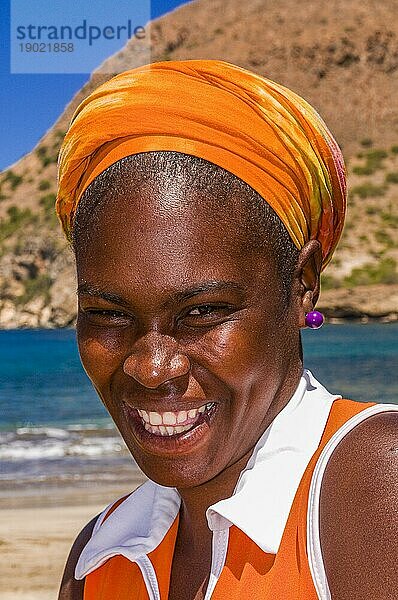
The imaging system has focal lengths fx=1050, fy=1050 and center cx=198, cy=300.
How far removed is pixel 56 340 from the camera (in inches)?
1790

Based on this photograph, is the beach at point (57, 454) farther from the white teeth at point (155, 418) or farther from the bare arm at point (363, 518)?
the bare arm at point (363, 518)

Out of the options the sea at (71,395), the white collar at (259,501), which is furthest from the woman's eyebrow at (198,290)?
Answer: the sea at (71,395)

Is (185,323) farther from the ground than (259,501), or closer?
farther from the ground

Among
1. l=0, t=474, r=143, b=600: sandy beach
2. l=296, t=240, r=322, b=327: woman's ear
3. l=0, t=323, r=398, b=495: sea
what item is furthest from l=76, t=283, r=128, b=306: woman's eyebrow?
l=0, t=323, r=398, b=495: sea

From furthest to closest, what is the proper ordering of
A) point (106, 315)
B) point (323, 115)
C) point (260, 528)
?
point (323, 115)
point (106, 315)
point (260, 528)

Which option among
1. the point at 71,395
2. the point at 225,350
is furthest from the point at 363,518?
the point at 71,395

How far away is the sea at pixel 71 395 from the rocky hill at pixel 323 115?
5.14 m

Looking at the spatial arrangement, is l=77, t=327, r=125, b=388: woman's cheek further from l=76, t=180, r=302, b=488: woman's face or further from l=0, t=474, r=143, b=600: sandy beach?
l=0, t=474, r=143, b=600: sandy beach

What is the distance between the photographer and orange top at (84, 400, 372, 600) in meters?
1.34

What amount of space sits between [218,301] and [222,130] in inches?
9.5

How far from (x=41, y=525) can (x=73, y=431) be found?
7.56m

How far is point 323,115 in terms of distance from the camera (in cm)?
5831

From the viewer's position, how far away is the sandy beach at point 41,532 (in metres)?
6.49

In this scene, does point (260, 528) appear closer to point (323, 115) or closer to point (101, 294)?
point (101, 294)
